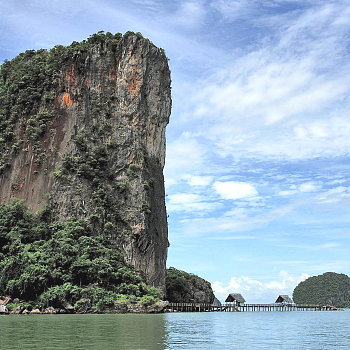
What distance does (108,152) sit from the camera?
2174 inches

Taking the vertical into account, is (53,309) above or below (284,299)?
below

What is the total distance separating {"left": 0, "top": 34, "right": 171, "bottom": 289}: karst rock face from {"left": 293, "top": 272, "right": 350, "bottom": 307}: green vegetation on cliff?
253 feet

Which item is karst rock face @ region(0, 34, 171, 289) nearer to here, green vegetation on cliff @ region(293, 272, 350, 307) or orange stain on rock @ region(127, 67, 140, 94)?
orange stain on rock @ region(127, 67, 140, 94)

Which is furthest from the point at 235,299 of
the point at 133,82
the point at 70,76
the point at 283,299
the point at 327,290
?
the point at 327,290

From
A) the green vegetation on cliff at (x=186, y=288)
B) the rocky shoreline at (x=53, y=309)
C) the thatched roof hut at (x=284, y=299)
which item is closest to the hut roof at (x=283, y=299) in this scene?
the thatched roof hut at (x=284, y=299)

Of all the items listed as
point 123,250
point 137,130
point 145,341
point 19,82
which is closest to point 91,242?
point 123,250

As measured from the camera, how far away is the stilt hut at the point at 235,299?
70.8m

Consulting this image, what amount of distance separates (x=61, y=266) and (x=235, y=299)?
1393 inches

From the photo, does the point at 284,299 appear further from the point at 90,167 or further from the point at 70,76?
the point at 70,76

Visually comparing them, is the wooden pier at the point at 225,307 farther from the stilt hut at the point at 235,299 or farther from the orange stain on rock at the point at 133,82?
the orange stain on rock at the point at 133,82

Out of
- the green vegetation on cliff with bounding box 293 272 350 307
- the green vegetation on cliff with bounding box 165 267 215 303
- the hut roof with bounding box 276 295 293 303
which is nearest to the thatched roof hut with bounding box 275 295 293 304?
the hut roof with bounding box 276 295 293 303

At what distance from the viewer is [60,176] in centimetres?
5275

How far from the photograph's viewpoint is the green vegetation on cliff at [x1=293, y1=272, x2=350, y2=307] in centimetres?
11994

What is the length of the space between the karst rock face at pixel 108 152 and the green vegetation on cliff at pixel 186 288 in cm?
834
